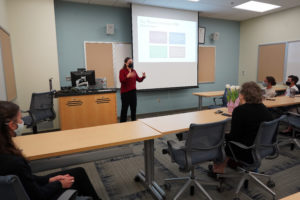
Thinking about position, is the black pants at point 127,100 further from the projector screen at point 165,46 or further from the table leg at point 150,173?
the table leg at point 150,173

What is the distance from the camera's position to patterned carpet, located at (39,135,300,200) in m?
2.12

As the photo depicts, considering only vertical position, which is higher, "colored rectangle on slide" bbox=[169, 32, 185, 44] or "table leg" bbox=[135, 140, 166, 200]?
"colored rectangle on slide" bbox=[169, 32, 185, 44]

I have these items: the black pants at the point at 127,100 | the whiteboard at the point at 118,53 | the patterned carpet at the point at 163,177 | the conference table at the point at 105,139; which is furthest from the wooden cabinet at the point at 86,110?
the conference table at the point at 105,139

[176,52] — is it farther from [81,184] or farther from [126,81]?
[81,184]

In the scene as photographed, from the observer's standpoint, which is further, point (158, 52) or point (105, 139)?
point (158, 52)

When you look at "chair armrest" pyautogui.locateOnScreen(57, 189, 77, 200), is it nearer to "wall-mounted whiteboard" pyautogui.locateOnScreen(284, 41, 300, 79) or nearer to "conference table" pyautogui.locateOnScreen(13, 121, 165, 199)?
"conference table" pyautogui.locateOnScreen(13, 121, 165, 199)

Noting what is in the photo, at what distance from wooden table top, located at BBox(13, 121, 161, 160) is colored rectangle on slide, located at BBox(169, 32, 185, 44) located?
3.91m

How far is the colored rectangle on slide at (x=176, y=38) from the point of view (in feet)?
17.8

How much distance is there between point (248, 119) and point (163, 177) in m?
1.23

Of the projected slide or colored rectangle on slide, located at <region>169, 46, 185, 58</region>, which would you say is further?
colored rectangle on slide, located at <region>169, 46, 185, 58</region>

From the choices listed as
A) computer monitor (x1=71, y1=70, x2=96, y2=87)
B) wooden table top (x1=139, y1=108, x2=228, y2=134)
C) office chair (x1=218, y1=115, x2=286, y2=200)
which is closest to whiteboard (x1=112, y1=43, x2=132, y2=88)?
computer monitor (x1=71, y1=70, x2=96, y2=87)

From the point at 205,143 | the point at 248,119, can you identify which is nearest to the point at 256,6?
the point at 248,119

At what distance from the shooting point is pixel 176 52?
5613 mm

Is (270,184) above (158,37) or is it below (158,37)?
below
